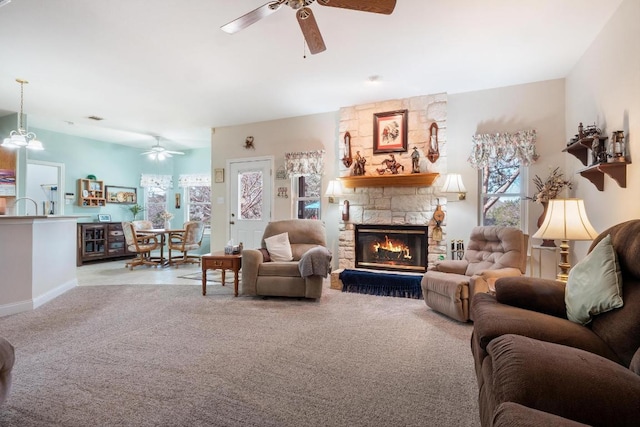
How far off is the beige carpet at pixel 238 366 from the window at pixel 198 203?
4316 mm

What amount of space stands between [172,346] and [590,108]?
13.9 feet

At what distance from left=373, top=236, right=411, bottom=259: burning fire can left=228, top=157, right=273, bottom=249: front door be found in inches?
78.0

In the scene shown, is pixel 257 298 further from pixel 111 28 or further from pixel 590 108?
pixel 590 108

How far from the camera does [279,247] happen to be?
4238 mm

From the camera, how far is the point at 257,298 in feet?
13.1

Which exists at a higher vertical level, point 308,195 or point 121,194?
point 121,194

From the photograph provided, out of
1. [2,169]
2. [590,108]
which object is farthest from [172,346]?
[2,169]

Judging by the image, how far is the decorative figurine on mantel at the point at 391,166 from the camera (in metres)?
4.61

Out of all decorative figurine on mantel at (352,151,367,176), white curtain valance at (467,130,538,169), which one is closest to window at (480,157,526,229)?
white curtain valance at (467,130,538,169)

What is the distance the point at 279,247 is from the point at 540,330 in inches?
124

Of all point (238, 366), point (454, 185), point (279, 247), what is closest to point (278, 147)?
point (279, 247)

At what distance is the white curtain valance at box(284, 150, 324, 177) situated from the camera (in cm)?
518

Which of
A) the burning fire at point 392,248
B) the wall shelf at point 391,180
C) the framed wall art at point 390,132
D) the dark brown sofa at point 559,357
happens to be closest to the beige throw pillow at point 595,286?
the dark brown sofa at point 559,357

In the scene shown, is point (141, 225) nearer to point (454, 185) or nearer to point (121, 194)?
Answer: point (121, 194)
